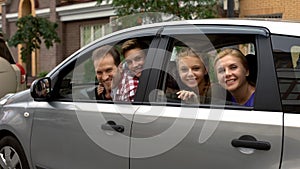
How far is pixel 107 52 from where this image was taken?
3.90m

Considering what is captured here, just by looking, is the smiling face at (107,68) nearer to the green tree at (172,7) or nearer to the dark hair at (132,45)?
the dark hair at (132,45)

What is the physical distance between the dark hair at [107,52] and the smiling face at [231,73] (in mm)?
1054

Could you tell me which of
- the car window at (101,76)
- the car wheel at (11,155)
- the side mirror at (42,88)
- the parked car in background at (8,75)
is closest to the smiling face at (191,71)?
the car window at (101,76)

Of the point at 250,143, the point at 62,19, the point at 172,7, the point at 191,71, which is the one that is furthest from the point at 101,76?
the point at 62,19

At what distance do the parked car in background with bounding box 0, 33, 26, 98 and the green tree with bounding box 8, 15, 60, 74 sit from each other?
641cm

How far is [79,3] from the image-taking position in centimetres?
1728

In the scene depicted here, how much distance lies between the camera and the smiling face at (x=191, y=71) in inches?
131

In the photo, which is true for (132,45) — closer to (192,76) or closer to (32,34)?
(192,76)

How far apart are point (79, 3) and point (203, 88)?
48.1ft

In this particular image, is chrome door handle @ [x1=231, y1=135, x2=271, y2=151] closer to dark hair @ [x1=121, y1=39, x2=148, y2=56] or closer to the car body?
the car body

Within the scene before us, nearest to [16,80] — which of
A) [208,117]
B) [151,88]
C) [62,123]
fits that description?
[62,123]

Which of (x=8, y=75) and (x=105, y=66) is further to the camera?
(x=8, y=75)

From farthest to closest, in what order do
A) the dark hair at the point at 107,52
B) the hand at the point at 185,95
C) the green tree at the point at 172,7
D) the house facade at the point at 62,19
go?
the house facade at the point at 62,19 → the green tree at the point at 172,7 → the dark hair at the point at 107,52 → the hand at the point at 185,95

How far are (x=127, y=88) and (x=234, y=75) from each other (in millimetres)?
940
